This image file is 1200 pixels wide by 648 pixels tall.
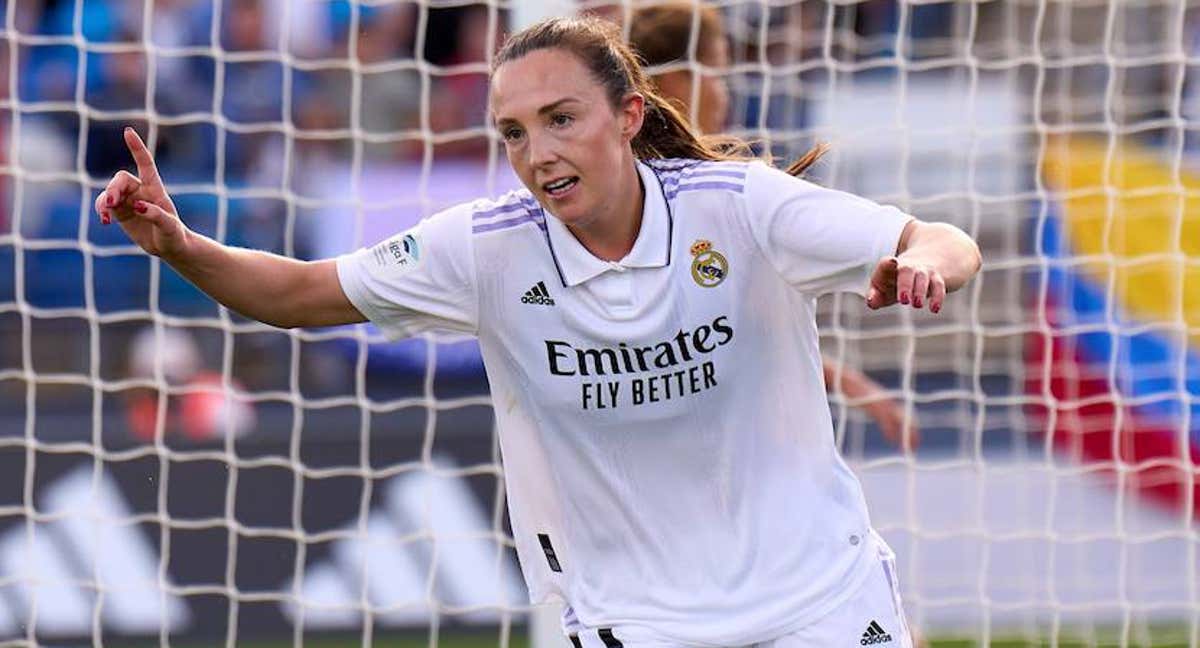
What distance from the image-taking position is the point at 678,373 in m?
3.46

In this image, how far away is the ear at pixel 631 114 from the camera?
348 centimetres

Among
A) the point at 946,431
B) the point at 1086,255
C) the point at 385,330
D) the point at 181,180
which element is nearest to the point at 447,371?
the point at 181,180

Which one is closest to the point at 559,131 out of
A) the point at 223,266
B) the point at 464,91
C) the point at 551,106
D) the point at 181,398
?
the point at 551,106

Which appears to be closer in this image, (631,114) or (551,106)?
(551,106)

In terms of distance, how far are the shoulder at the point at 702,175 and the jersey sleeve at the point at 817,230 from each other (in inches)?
0.8

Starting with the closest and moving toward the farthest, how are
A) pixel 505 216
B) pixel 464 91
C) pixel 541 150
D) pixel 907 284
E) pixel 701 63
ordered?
pixel 907 284, pixel 541 150, pixel 505 216, pixel 701 63, pixel 464 91

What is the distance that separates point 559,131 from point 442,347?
4.76m

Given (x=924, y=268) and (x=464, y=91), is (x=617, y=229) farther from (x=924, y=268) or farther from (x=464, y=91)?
(x=464, y=91)

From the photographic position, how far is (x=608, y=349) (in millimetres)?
3455

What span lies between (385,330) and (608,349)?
46cm

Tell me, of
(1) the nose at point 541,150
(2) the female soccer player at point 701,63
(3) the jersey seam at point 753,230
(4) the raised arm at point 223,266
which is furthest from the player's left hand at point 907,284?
(2) the female soccer player at point 701,63

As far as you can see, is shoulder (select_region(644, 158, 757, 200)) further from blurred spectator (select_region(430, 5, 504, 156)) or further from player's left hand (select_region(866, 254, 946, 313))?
blurred spectator (select_region(430, 5, 504, 156))

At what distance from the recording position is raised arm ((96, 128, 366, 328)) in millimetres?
3357

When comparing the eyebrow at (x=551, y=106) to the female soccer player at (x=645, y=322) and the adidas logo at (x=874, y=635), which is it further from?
the adidas logo at (x=874, y=635)
